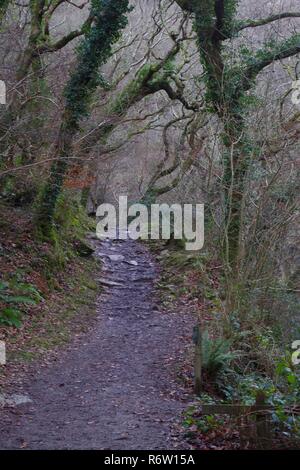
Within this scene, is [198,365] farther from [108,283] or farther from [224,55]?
[224,55]

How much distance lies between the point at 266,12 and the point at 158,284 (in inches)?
326

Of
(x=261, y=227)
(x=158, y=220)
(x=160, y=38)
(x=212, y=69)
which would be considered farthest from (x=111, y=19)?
(x=158, y=220)

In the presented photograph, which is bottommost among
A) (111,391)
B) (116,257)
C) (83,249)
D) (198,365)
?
(111,391)

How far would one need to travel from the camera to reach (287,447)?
18.2 ft

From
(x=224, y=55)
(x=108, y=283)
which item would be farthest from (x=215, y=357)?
(x=224, y=55)

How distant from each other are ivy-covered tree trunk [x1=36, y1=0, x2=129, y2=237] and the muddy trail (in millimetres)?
3297

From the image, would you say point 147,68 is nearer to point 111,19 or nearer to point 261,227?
point 111,19

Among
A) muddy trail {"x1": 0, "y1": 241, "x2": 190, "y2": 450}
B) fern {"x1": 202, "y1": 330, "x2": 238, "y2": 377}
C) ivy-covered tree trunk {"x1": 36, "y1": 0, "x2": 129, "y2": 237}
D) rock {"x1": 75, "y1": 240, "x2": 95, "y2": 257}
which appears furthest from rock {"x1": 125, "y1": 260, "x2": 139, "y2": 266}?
fern {"x1": 202, "y1": 330, "x2": 238, "y2": 377}

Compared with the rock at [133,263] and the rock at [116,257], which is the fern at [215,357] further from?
the rock at [116,257]

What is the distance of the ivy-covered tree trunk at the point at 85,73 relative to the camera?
43.1ft

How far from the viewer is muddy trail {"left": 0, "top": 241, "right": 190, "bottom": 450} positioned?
653 centimetres

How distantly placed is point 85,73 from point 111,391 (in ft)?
26.5

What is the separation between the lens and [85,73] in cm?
1352

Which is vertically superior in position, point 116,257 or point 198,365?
point 116,257
